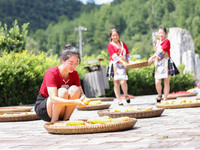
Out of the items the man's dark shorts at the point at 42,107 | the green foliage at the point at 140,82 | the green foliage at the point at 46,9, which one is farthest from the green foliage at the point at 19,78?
the green foliage at the point at 46,9

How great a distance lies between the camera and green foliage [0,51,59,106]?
Result: 1042 centimetres

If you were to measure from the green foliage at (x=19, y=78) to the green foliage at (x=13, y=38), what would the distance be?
3.79 feet

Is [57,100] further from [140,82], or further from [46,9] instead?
[46,9]

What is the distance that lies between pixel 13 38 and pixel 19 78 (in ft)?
9.50

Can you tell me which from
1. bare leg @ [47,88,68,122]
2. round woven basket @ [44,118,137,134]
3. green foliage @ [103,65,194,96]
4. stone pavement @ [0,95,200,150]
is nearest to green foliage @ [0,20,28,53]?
green foliage @ [103,65,194,96]

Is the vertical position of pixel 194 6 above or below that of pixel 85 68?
above

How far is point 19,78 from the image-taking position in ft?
34.7

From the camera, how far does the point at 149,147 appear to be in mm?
2834

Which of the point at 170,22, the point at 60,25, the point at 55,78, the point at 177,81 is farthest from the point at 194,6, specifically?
the point at 55,78

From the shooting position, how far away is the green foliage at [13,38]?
41.8ft

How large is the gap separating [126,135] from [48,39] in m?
123

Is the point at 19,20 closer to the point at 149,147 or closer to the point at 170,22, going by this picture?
the point at 149,147

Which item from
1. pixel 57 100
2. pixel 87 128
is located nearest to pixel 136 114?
pixel 57 100

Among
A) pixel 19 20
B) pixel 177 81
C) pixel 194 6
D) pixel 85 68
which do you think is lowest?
pixel 177 81
